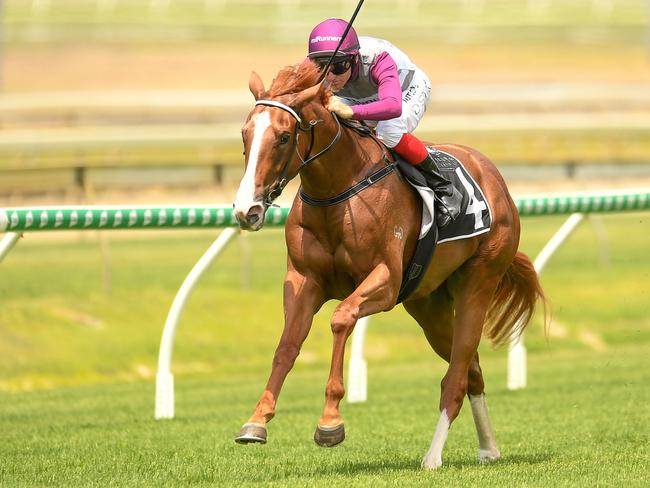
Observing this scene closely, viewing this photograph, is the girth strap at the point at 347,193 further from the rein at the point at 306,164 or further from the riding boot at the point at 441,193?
the riding boot at the point at 441,193

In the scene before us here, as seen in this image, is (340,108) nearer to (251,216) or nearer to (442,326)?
(251,216)

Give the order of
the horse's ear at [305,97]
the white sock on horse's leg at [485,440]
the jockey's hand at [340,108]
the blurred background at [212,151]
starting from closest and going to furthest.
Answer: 1. the horse's ear at [305,97]
2. the jockey's hand at [340,108]
3. the white sock on horse's leg at [485,440]
4. the blurred background at [212,151]

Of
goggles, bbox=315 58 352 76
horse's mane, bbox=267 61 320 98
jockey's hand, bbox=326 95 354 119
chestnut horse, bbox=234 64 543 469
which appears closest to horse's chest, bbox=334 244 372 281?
chestnut horse, bbox=234 64 543 469

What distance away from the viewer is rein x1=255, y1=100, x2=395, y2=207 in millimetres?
4914

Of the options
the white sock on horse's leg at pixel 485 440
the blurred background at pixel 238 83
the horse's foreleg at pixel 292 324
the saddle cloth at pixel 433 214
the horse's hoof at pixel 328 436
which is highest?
the saddle cloth at pixel 433 214

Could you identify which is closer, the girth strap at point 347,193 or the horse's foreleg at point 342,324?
the horse's foreleg at point 342,324

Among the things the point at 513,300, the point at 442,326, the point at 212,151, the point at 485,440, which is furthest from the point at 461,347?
the point at 212,151

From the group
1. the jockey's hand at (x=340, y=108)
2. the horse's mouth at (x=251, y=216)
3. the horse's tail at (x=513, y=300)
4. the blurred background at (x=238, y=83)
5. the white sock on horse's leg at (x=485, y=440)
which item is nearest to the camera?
the horse's mouth at (x=251, y=216)

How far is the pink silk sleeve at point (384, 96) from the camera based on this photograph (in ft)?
17.2

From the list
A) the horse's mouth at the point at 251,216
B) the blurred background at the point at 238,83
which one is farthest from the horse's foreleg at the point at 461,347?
the blurred background at the point at 238,83

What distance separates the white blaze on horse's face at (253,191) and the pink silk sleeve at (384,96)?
0.51 m

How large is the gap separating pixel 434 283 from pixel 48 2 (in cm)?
3228

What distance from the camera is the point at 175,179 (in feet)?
48.7

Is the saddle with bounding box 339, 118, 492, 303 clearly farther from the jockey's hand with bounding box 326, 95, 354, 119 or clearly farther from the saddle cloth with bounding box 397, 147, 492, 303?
the jockey's hand with bounding box 326, 95, 354, 119
